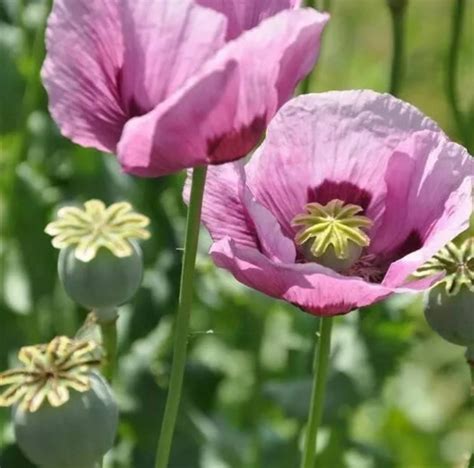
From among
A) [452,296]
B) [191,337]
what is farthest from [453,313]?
[191,337]

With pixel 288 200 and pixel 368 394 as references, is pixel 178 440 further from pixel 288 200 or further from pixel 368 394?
pixel 288 200

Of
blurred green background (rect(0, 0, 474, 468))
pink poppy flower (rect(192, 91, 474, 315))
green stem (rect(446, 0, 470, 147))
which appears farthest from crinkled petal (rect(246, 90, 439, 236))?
green stem (rect(446, 0, 470, 147))

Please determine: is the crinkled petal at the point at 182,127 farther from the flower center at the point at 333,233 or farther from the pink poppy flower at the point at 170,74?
the flower center at the point at 333,233

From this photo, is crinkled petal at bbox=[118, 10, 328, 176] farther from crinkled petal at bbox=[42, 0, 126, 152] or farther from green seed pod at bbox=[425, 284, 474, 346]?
green seed pod at bbox=[425, 284, 474, 346]

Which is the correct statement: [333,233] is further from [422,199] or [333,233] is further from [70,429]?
[70,429]

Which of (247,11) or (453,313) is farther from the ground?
(247,11)

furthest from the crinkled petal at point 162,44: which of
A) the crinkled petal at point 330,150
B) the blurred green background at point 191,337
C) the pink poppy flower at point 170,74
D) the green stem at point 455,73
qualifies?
the green stem at point 455,73
